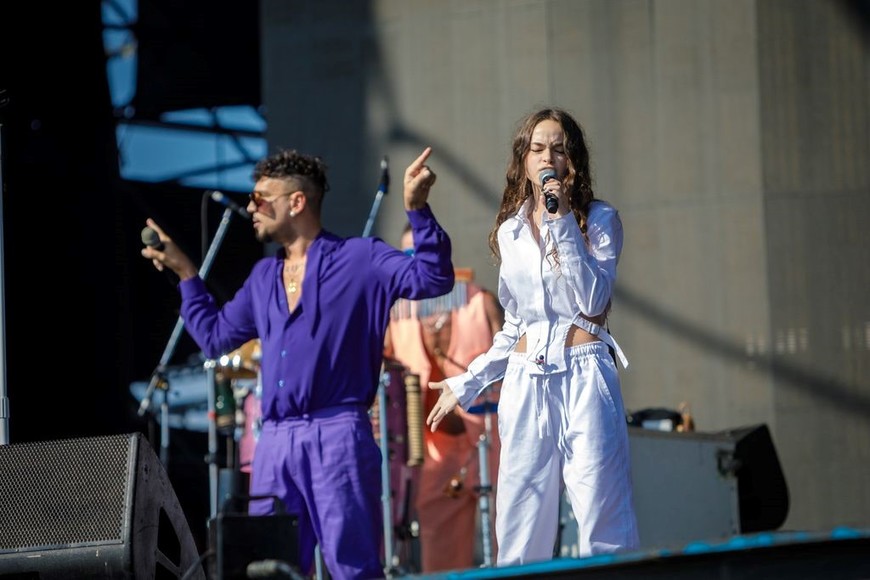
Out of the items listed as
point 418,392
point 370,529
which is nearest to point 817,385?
point 418,392

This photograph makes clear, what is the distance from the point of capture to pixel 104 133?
10641 mm

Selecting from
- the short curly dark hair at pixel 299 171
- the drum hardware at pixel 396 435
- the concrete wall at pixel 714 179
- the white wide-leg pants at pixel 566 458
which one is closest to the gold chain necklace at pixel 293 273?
the short curly dark hair at pixel 299 171

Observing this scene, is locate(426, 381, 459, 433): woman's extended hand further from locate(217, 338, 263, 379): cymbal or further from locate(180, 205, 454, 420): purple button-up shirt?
locate(217, 338, 263, 379): cymbal

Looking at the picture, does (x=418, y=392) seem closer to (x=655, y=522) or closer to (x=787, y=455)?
(x=655, y=522)

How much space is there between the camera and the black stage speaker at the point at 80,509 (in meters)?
3.73

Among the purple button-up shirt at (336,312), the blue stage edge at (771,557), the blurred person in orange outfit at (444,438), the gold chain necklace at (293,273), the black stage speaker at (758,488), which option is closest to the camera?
the blue stage edge at (771,557)

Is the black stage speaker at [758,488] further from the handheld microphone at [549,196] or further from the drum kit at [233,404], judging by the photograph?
the handheld microphone at [549,196]

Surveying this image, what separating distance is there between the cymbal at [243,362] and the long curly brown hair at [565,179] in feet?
13.3

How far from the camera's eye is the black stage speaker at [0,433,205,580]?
3730 millimetres

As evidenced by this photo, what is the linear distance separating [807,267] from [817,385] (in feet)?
2.23

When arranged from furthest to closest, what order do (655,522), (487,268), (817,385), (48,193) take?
(48,193) → (487,268) → (817,385) → (655,522)

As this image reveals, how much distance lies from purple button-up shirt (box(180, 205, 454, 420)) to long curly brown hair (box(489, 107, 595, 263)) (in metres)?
0.48

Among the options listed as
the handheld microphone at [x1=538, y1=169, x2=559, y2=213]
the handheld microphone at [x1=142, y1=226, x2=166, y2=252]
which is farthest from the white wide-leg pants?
the handheld microphone at [x1=142, y1=226, x2=166, y2=252]

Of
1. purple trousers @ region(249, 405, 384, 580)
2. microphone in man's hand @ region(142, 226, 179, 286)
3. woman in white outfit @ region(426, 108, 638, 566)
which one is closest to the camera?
woman in white outfit @ region(426, 108, 638, 566)
